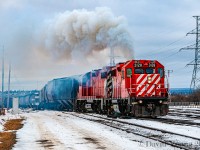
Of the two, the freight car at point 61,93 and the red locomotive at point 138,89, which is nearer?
the red locomotive at point 138,89

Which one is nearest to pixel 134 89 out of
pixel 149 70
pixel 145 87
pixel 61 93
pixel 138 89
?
pixel 138 89

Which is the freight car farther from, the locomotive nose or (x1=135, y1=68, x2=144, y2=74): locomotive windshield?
the locomotive nose

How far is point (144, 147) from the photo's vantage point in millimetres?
12602

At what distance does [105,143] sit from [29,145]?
2454 mm

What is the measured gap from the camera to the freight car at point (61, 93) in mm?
46131

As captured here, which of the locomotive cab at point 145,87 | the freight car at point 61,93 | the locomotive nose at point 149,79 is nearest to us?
the locomotive cab at point 145,87

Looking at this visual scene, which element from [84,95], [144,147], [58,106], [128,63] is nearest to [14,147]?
[144,147]

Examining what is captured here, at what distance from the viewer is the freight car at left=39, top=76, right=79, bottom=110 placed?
151 feet

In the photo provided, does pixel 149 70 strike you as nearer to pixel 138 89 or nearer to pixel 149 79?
pixel 149 79

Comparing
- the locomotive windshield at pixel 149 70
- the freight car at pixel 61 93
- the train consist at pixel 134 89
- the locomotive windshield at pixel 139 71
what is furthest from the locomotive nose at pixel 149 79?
the freight car at pixel 61 93

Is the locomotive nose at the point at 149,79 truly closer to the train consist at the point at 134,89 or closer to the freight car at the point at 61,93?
the train consist at the point at 134,89

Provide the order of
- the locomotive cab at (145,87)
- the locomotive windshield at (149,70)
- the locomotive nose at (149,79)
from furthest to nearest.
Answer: the locomotive windshield at (149,70), the locomotive nose at (149,79), the locomotive cab at (145,87)

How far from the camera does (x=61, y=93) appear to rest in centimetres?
5178

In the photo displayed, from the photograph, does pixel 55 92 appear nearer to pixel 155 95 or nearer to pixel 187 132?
pixel 155 95
